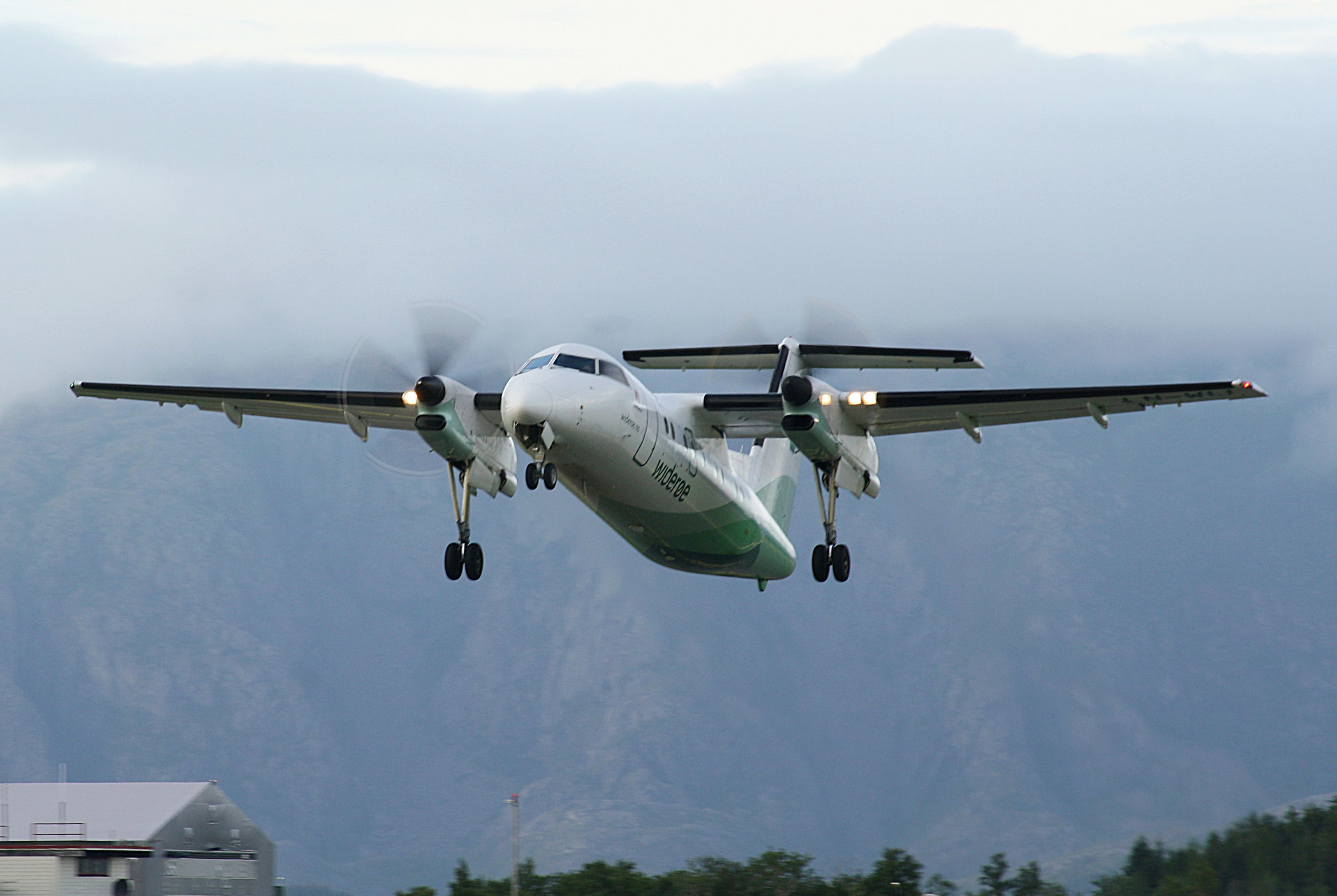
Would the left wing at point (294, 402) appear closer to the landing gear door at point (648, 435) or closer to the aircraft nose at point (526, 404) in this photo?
the landing gear door at point (648, 435)

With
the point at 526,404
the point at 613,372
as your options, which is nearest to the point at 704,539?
the point at 613,372

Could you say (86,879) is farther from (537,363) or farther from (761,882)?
(761,882)

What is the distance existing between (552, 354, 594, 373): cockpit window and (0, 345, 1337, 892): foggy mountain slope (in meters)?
38.5

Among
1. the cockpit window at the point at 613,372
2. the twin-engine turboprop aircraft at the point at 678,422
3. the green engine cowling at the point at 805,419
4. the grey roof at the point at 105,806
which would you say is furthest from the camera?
the grey roof at the point at 105,806

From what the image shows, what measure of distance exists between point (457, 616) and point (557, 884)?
92.1 metres

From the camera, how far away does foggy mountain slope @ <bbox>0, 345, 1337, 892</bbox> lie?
7519 cm

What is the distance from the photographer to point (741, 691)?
9350 cm

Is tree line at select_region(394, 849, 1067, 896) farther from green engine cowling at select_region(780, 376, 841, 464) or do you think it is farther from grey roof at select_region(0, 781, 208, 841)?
green engine cowling at select_region(780, 376, 841, 464)

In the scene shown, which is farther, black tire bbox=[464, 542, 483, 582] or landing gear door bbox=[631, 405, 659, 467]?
black tire bbox=[464, 542, 483, 582]

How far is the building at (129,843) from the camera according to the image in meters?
26.2

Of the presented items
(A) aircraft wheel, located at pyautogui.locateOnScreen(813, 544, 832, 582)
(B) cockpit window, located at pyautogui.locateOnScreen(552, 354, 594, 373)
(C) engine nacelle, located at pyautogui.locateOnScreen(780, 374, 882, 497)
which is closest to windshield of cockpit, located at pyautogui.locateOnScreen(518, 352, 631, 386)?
(B) cockpit window, located at pyautogui.locateOnScreen(552, 354, 594, 373)

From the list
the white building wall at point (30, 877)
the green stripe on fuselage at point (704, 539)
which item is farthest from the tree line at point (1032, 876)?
the green stripe on fuselage at point (704, 539)

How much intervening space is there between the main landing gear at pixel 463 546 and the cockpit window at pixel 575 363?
116 inches

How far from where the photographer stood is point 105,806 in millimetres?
28750
